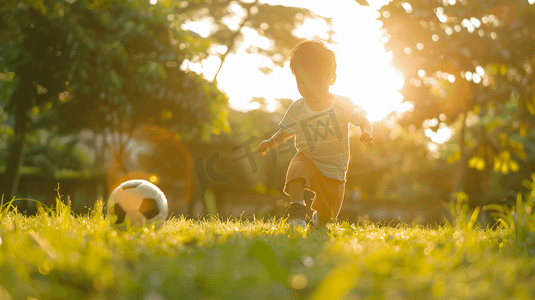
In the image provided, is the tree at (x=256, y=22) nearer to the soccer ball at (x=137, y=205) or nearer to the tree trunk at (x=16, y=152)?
the tree trunk at (x=16, y=152)

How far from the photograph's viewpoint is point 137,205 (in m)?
3.71

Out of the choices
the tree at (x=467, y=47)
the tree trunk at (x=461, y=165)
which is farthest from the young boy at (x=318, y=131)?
the tree trunk at (x=461, y=165)

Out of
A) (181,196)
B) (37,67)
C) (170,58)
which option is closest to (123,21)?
(170,58)

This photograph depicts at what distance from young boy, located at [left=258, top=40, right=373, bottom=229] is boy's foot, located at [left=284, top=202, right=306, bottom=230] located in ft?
0.07

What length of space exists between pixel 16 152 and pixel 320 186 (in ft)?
31.0

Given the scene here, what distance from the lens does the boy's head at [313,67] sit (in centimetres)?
438

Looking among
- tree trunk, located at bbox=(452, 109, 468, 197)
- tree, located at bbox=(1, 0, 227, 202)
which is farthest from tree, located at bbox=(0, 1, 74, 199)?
tree trunk, located at bbox=(452, 109, 468, 197)

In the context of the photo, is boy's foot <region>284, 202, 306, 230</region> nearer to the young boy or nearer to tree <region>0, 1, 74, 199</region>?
the young boy

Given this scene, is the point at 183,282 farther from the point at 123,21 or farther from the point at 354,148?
the point at 354,148

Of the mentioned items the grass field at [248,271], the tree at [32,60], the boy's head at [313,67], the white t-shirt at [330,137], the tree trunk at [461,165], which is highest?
the tree at [32,60]

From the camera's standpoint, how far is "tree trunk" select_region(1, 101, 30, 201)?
987 cm

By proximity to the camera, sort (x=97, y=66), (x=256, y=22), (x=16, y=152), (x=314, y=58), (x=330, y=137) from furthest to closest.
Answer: (x=256, y=22), (x=16, y=152), (x=97, y=66), (x=330, y=137), (x=314, y=58)

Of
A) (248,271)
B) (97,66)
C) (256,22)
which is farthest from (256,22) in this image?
(248,271)

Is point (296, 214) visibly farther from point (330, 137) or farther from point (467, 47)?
point (467, 47)
